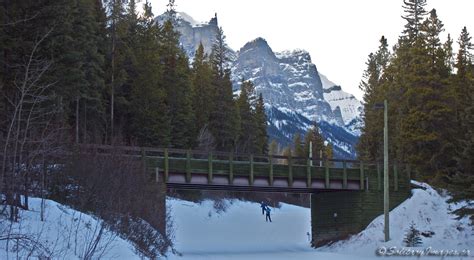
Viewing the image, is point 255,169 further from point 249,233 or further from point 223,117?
point 223,117

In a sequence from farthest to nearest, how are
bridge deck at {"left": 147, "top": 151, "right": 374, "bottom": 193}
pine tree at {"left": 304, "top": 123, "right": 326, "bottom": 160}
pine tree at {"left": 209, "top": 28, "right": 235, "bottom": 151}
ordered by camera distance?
pine tree at {"left": 304, "top": 123, "right": 326, "bottom": 160} < pine tree at {"left": 209, "top": 28, "right": 235, "bottom": 151} < bridge deck at {"left": 147, "top": 151, "right": 374, "bottom": 193}

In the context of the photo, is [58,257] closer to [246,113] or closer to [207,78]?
[207,78]

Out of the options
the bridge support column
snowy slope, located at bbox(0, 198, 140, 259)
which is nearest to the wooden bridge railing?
the bridge support column

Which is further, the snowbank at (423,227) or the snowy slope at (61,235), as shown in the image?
the snowbank at (423,227)

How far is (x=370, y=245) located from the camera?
29.8 meters

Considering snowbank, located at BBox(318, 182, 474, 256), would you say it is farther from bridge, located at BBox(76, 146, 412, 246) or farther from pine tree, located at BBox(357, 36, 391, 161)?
pine tree, located at BBox(357, 36, 391, 161)

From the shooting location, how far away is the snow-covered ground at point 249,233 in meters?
12.1

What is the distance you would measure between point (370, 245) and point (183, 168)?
9906 millimetres

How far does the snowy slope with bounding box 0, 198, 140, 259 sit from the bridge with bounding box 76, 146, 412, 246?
1654 centimetres

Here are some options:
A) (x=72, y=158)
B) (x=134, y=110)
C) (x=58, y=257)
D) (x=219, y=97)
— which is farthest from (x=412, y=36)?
(x=58, y=257)

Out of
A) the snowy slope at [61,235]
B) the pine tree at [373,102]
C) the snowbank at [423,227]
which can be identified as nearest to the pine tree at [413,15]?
the pine tree at [373,102]

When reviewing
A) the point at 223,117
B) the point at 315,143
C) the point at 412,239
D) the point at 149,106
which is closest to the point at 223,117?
the point at 223,117

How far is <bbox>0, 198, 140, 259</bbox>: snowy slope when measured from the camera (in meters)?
9.98

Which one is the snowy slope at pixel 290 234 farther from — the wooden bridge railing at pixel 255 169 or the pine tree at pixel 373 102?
the pine tree at pixel 373 102
